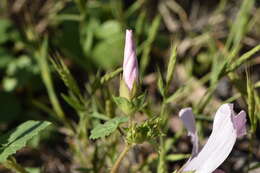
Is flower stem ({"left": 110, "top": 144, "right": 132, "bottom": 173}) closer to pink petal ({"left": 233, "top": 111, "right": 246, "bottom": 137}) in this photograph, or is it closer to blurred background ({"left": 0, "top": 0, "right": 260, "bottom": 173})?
pink petal ({"left": 233, "top": 111, "right": 246, "bottom": 137})

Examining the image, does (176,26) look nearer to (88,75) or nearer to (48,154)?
(88,75)

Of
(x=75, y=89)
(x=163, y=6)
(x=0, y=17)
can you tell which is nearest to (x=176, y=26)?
(x=163, y=6)

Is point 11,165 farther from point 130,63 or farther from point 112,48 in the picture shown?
point 112,48

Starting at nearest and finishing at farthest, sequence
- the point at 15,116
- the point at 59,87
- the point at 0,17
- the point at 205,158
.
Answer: the point at 205,158 → the point at 15,116 → the point at 59,87 → the point at 0,17

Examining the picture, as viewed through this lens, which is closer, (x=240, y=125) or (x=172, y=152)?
(x=240, y=125)

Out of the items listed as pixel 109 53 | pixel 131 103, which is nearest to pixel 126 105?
pixel 131 103

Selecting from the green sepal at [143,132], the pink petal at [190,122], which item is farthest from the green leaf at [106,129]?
the pink petal at [190,122]
